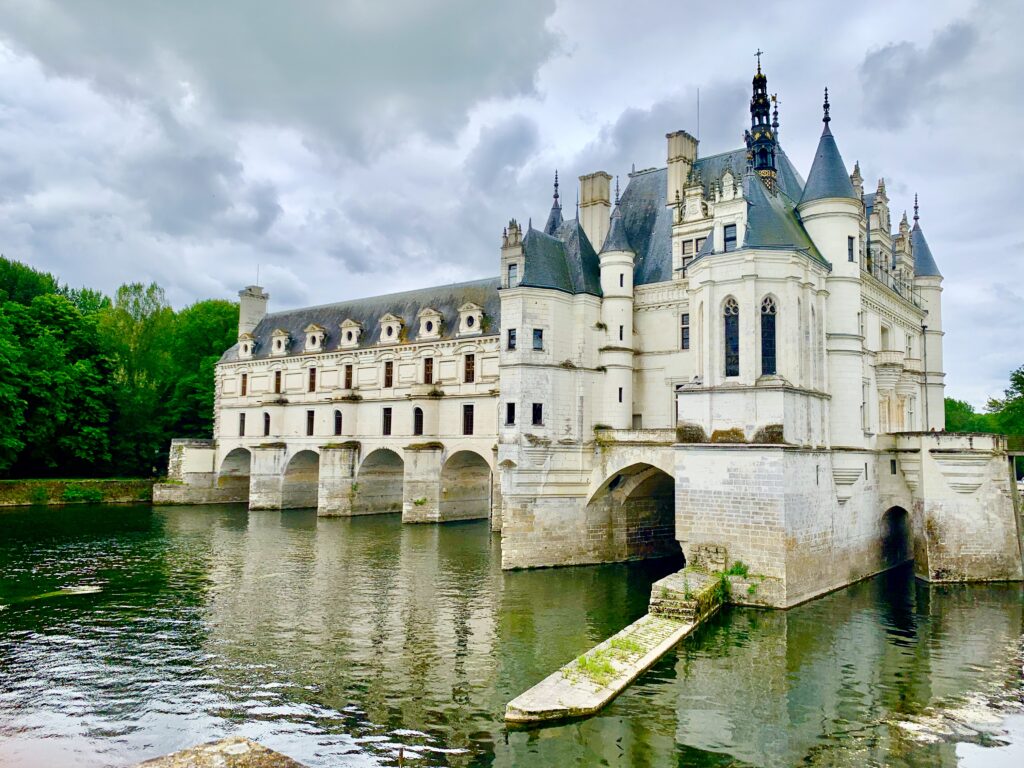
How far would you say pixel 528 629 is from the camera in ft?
63.1

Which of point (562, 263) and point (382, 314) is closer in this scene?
point (562, 263)

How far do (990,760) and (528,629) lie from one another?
10535 millimetres

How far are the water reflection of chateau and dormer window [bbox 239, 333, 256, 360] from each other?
30949 mm

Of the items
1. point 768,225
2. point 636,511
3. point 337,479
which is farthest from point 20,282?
point 768,225

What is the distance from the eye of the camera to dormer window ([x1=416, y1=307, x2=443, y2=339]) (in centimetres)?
4425

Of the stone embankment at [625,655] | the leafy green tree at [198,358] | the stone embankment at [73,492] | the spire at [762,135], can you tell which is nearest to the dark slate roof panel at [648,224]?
the spire at [762,135]

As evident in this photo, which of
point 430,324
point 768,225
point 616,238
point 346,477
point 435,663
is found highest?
point 616,238

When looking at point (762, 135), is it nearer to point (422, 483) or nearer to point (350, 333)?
point (422, 483)

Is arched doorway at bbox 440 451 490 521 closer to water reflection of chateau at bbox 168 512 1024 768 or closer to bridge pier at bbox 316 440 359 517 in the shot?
bridge pier at bbox 316 440 359 517

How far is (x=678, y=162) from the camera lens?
3109 centimetres

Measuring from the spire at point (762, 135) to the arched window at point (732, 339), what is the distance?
20.4ft

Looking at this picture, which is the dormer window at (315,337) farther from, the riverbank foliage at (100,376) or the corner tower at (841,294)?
the corner tower at (841,294)

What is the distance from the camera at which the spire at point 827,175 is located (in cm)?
2447

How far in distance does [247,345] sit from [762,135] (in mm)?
41450
